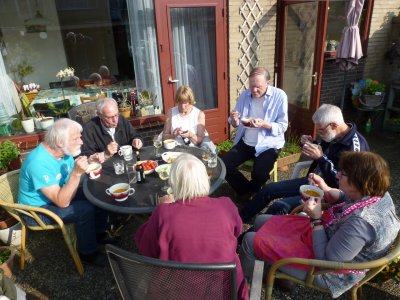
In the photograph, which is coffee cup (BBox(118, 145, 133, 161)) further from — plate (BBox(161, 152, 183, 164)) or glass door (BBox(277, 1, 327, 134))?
glass door (BBox(277, 1, 327, 134))

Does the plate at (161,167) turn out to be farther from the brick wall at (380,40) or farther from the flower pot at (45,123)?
the brick wall at (380,40)

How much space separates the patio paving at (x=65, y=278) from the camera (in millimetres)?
2416

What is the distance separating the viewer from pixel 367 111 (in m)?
6.26

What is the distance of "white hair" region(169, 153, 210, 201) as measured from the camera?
62.3 inches

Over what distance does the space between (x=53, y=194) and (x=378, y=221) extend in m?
2.29

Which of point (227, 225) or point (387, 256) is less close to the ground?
point (227, 225)

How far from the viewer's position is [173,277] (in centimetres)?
125

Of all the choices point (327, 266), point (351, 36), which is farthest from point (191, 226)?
point (351, 36)

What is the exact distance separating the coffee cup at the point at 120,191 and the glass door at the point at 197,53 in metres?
2.68

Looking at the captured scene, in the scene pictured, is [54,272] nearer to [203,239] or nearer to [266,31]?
[203,239]

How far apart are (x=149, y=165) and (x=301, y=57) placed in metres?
3.70

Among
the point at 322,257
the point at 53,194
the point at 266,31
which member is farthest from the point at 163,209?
the point at 266,31

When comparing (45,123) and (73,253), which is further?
(45,123)

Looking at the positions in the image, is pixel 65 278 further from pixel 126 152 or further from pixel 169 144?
pixel 169 144
